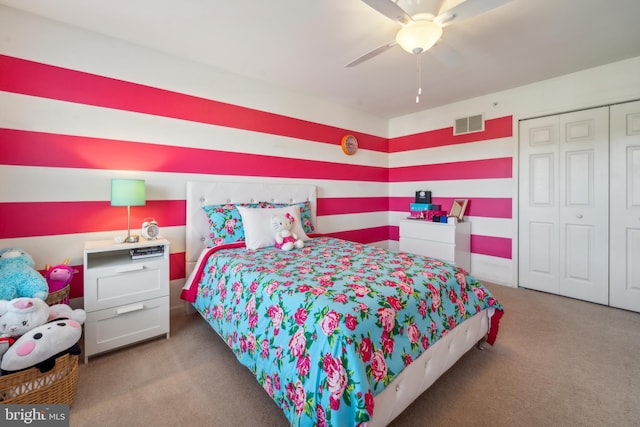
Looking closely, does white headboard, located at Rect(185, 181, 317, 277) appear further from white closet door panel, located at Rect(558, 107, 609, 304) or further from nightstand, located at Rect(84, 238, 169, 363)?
white closet door panel, located at Rect(558, 107, 609, 304)

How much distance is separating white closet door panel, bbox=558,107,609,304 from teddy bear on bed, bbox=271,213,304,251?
117 inches

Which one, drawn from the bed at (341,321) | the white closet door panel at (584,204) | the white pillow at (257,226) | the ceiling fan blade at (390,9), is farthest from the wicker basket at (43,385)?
the white closet door panel at (584,204)

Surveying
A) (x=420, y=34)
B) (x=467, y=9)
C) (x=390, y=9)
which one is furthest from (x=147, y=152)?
(x=467, y=9)

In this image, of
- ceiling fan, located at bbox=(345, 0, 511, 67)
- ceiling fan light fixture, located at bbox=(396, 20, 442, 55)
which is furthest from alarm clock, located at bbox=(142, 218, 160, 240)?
ceiling fan light fixture, located at bbox=(396, 20, 442, 55)

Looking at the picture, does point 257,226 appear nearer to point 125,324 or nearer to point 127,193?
point 127,193

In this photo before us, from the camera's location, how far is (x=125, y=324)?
1.96 metres

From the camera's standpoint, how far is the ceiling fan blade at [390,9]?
55.9 inches

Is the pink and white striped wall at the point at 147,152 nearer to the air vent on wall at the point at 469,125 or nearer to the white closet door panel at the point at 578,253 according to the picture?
the air vent on wall at the point at 469,125

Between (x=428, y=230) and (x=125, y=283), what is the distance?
3377 mm

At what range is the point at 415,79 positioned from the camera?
3.01 metres

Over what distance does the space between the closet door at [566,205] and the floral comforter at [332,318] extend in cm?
180

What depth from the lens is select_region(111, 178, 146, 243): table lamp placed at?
201cm
